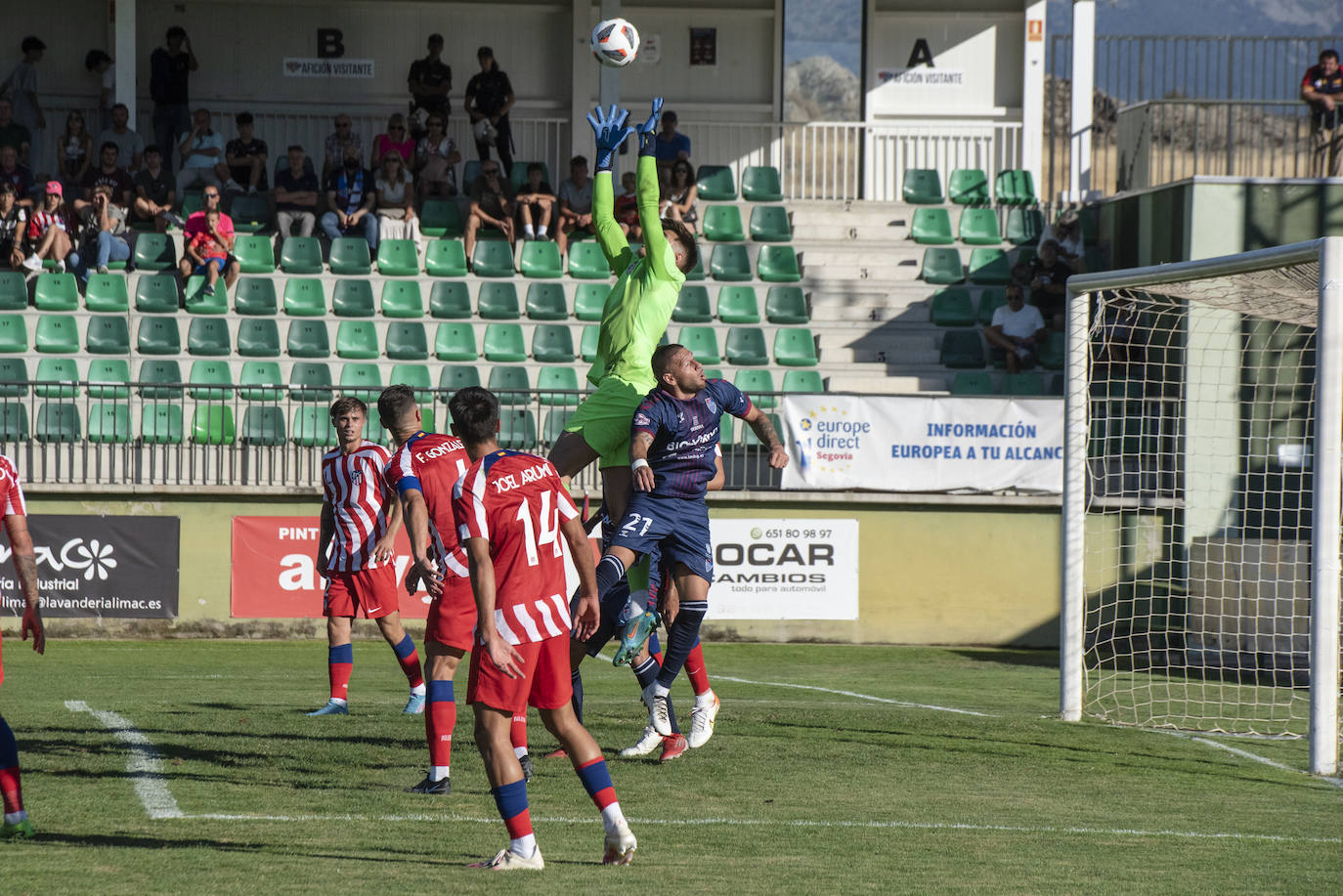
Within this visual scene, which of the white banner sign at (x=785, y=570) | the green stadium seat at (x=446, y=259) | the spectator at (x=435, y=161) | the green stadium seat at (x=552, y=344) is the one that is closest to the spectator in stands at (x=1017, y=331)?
the white banner sign at (x=785, y=570)

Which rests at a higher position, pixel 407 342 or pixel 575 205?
pixel 575 205

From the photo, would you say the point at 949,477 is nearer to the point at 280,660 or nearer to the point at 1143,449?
the point at 1143,449

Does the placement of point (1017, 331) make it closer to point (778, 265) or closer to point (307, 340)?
point (778, 265)

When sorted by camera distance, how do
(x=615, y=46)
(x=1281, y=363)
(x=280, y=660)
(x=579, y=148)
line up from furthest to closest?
(x=579, y=148) → (x=1281, y=363) → (x=280, y=660) → (x=615, y=46)

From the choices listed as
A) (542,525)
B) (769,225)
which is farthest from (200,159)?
(542,525)

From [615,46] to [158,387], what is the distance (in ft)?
25.3

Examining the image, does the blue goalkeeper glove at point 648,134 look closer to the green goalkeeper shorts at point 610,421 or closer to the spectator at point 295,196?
the green goalkeeper shorts at point 610,421

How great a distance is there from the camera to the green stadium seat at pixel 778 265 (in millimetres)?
20578

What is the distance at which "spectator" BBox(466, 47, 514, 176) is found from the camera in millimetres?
21344

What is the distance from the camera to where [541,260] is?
65.7 ft

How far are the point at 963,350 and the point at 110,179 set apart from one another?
11505mm

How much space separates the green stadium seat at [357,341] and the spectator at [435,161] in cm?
296

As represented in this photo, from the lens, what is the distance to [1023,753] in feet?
28.8

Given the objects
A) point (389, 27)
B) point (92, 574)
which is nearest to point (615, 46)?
point (92, 574)
